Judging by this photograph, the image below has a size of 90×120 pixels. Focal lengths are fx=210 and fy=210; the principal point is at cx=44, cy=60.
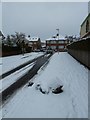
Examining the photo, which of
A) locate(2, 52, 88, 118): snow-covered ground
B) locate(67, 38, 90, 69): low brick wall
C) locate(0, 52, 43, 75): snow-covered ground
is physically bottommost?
locate(2, 52, 88, 118): snow-covered ground

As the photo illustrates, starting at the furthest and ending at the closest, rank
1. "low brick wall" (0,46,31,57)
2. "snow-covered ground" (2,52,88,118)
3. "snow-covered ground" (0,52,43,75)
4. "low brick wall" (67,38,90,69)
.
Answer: "low brick wall" (0,46,31,57)
"snow-covered ground" (0,52,43,75)
"low brick wall" (67,38,90,69)
"snow-covered ground" (2,52,88,118)

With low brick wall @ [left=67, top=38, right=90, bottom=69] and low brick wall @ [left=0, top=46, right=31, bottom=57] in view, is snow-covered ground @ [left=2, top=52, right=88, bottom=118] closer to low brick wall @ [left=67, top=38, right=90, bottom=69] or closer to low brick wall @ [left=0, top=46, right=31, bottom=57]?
low brick wall @ [left=67, top=38, right=90, bottom=69]

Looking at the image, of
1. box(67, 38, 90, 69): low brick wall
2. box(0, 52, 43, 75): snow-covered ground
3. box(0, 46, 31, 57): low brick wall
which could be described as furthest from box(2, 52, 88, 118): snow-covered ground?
box(0, 46, 31, 57): low brick wall

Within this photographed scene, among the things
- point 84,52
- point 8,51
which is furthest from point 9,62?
point 8,51

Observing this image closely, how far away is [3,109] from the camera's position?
24.5ft

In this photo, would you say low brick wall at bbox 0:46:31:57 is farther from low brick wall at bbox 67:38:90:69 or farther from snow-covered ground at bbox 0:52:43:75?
low brick wall at bbox 67:38:90:69

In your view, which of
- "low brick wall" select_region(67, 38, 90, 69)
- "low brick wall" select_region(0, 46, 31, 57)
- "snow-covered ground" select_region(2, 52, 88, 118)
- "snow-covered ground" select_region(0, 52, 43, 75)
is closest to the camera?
"snow-covered ground" select_region(2, 52, 88, 118)

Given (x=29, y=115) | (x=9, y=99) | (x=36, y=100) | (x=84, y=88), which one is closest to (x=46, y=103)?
(x=36, y=100)

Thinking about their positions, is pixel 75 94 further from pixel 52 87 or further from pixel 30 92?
pixel 30 92

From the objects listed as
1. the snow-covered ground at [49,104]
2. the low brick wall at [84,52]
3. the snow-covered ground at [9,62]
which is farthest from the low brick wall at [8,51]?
the snow-covered ground at [49,104]

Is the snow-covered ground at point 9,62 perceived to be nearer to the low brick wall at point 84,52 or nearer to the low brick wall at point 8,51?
the low brick wall at point 8,51

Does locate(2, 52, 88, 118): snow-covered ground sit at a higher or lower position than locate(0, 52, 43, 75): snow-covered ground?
lower

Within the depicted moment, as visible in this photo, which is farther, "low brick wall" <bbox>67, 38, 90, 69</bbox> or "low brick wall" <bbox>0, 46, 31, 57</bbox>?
"low brick wall" <bbox>0, 46, 31, 57</bbox>

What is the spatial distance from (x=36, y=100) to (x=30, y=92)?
1403mm
